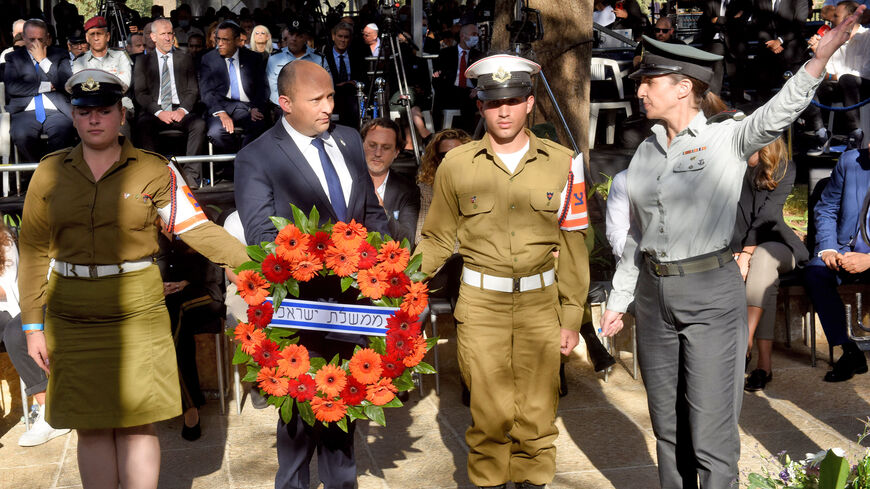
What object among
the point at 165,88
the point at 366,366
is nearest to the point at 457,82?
the point at 165,88

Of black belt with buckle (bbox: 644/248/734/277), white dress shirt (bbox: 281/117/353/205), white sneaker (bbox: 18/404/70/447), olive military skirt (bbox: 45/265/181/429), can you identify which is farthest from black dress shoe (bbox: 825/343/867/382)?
white sneaker (bbox: 18/404/70/447)

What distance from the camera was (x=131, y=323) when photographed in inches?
167

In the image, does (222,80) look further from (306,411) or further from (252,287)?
(306,411)

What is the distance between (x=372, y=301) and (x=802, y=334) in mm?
4935

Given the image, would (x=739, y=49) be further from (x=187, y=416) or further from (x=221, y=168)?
(x=187, y=416)

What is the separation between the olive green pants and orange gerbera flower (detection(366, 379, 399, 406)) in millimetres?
681

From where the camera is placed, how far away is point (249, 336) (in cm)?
407

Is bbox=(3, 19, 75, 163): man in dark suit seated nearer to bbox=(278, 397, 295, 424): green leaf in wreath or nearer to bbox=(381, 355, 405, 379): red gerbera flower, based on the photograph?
bbox=(278, 397, 295, 424): green leaf in wreath

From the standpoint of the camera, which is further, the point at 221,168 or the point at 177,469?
A: the point at 221,168

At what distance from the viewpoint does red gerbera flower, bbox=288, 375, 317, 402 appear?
158 inches

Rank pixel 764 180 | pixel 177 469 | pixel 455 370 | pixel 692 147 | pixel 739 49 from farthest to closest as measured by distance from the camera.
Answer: pixel 739 49 → pixel 455 370 → pixel 764 180 → pixel 177 469 → pixel 692 147

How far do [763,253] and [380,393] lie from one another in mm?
4105

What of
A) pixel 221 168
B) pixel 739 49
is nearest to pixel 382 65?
pixel 221 168

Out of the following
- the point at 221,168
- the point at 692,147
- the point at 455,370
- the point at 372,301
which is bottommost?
the point at 455,370
